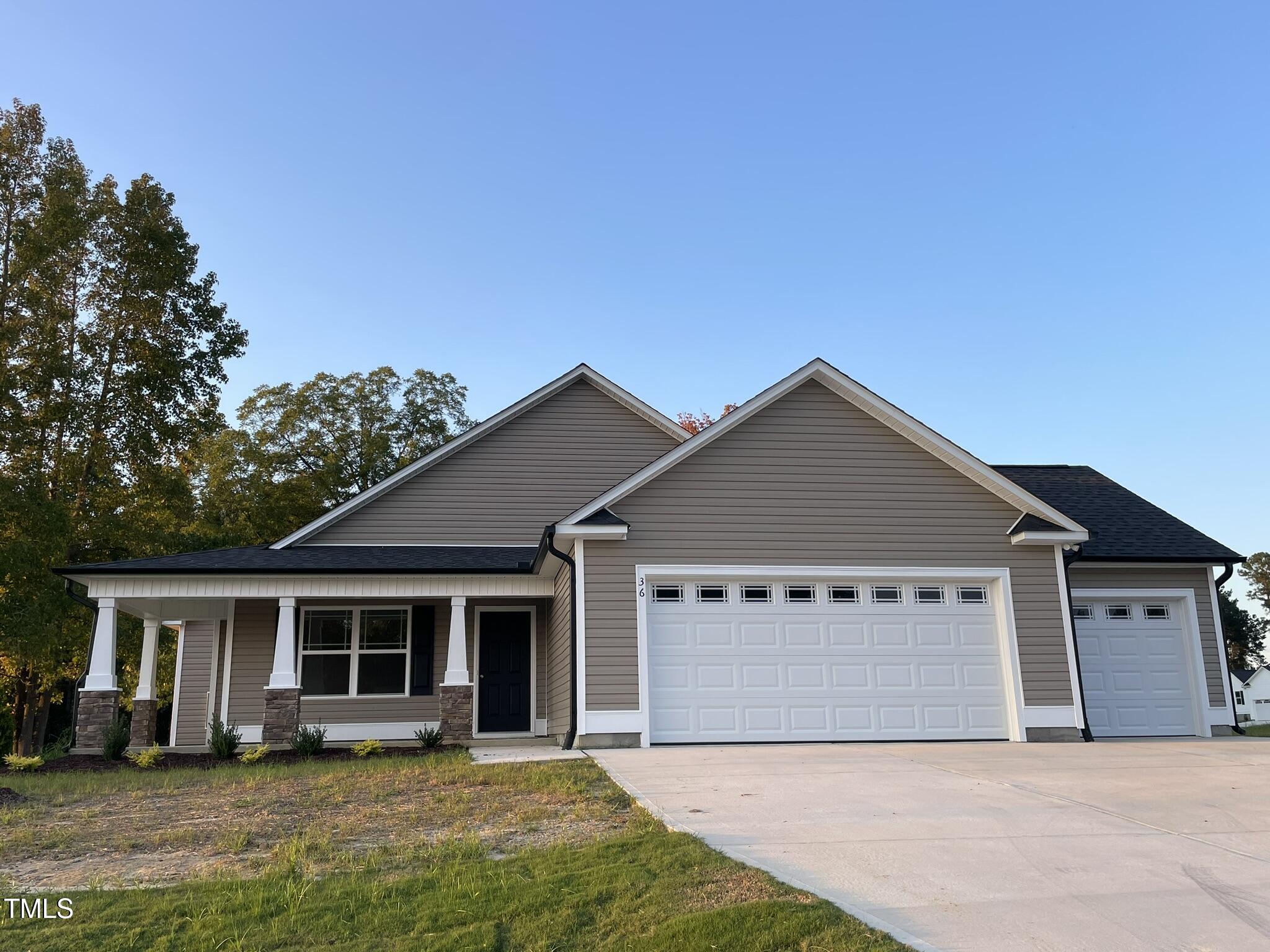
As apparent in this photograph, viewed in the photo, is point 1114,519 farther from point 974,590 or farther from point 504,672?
point 504,672

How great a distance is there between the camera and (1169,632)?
50.1ft

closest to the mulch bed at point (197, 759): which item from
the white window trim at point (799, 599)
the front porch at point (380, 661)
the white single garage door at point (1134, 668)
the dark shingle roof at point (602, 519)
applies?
the front porch at point (380, 661)

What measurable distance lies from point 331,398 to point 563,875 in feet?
99.8

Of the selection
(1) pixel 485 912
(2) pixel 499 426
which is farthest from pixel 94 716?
(1) pixel 485 912

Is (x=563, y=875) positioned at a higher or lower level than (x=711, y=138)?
lower

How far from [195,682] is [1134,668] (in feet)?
53.2

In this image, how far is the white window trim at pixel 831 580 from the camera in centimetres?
1227

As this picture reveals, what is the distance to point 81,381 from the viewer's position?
22.3 metres

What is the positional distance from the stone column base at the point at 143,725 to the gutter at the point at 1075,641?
14.2m

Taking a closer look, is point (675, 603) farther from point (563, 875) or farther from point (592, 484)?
point (563, 875)

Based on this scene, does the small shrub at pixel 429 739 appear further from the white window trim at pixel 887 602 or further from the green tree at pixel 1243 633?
the green tree at pixel 1243 633

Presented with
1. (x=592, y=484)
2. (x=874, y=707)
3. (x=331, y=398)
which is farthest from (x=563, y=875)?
(x=331, y=398)

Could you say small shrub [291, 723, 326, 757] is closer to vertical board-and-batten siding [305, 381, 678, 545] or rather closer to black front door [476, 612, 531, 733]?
black front door [476, 612, 531, 733]

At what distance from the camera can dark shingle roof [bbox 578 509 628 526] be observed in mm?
12609
